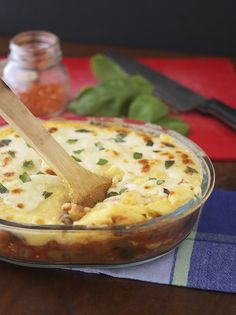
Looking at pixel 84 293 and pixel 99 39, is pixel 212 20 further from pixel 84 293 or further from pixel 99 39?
pixel 84 293

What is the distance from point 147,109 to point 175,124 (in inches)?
3.4

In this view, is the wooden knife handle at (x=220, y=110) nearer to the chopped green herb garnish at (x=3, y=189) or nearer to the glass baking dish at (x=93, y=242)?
the glass baking dish at (x=93, y=242)

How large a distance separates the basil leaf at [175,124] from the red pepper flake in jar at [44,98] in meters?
0.31

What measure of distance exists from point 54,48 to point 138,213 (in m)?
0.90

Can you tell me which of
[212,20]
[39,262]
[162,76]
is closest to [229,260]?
[39,262]

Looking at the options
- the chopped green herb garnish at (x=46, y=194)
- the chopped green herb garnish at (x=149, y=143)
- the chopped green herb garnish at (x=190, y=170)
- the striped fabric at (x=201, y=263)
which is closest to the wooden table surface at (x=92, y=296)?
the striped fabric at (x=201, y=263)

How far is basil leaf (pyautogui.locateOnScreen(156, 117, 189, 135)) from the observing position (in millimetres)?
1756

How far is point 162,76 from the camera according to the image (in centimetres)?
200

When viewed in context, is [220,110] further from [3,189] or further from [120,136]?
[3,189]

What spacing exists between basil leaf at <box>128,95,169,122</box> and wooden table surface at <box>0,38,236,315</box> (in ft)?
2.30

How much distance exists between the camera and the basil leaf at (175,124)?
1.76 metres

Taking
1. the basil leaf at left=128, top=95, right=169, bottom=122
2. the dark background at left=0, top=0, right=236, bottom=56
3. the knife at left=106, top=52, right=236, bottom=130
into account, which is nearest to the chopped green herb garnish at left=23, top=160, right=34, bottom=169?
the basil leaf at left=128, top=95, right=169, bottom=122

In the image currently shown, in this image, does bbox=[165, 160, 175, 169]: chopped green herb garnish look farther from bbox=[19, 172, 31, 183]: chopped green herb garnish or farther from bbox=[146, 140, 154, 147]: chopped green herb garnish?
bbox=[19, 172, 31, 183]: chopped green herb garnish

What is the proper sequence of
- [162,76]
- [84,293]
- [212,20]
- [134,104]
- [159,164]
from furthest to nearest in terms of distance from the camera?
1. [212,20]
2. [162,76]
3. [134,104]
4. [159,164]
5. [84,293]
